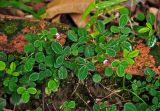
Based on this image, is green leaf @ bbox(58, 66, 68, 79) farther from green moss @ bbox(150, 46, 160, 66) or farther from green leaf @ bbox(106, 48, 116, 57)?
green moss @ bbox(150, 46, 160, 66)

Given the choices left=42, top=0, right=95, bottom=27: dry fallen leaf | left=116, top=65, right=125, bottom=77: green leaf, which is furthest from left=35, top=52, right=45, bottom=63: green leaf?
left=42, top=0, right=95, bottom=27: dry fallen leaf

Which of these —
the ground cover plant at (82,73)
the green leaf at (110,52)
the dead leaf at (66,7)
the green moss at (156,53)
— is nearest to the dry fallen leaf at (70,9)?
the dead leaf at (66,7)

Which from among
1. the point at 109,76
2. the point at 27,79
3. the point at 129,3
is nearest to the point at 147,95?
the point at 109,76

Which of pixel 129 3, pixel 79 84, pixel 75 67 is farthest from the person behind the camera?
pixel 129 3

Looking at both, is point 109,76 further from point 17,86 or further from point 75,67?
point 17,86

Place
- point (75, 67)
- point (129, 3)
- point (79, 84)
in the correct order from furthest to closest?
point (129, 3)
point (79, 84)
point (75, 67)

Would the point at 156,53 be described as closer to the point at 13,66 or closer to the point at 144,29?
the point at 144,29
